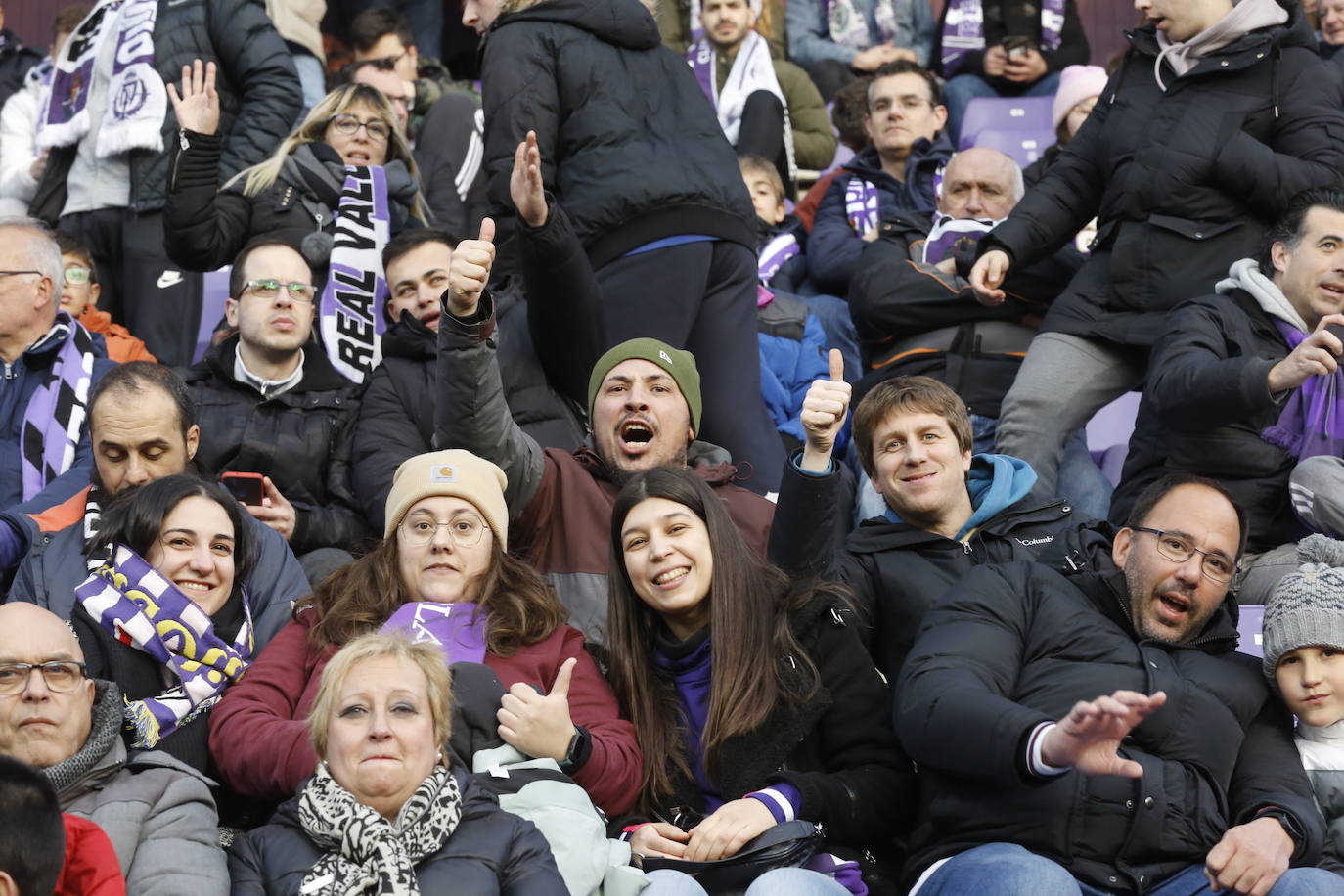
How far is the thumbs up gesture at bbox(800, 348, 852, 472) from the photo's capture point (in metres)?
3.88

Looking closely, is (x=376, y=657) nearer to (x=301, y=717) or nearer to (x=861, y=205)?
(x=301, y=717)

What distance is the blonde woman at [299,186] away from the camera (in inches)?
248

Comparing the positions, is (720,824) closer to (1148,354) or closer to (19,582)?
(19,582)

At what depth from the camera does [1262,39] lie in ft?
18.3

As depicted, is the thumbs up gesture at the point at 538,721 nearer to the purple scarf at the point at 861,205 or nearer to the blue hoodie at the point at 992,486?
the blue hoodie at the point at 992,486

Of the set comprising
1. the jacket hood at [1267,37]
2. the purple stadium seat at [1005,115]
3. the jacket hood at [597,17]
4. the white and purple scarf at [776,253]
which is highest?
the jacket hood at [597,17]

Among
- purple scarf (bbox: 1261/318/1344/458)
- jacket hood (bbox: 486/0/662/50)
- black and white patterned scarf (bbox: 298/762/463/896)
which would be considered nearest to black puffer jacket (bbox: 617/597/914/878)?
black and white patterned scarf (bbox: 298/762/463/896)

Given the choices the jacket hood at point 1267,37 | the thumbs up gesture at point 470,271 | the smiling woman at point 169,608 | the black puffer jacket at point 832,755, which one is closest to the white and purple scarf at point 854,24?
the jacket hood at point 1267,37

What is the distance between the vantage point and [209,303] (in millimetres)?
7285

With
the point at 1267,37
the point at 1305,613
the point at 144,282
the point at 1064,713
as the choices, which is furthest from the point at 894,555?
the point at 144,282

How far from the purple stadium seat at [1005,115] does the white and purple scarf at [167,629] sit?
5466 millimetres

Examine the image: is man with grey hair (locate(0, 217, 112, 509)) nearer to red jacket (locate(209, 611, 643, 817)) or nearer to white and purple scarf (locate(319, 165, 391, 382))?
white and purple scarf (locate(319, 165, 391, 382))

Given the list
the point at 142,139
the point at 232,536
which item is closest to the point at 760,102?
the point at 142,139

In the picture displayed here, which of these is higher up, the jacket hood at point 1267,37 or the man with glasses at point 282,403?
the jacket hood at point 1267,37
